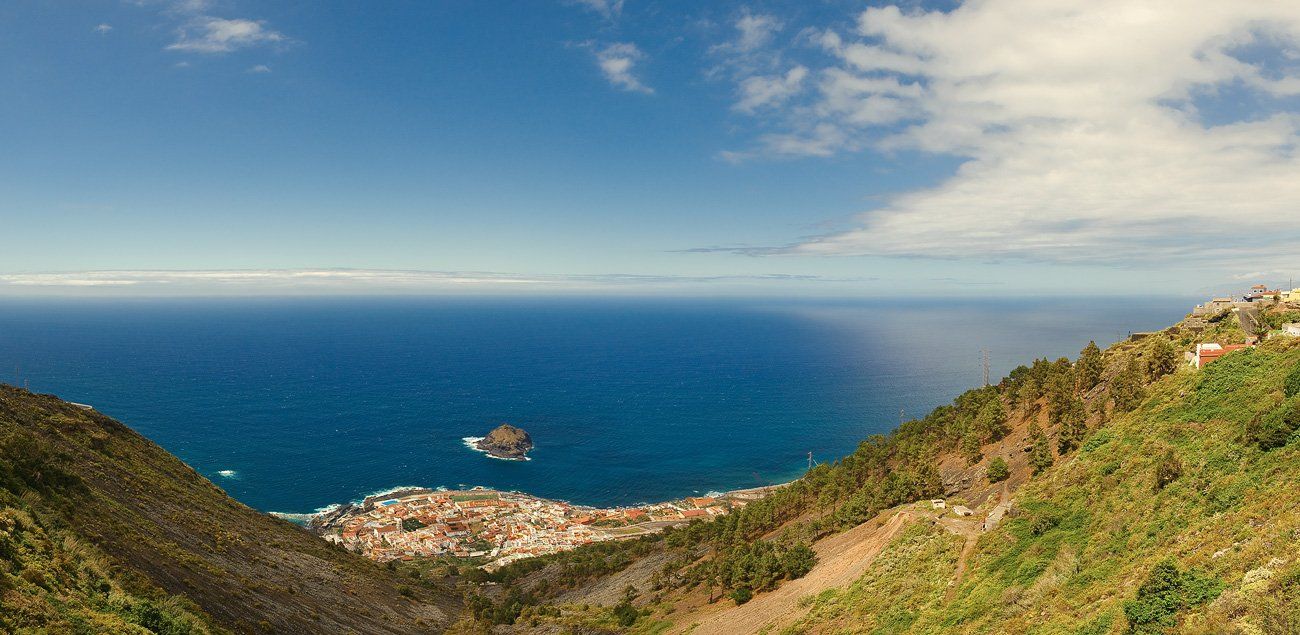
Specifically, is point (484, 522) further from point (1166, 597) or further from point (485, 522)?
point (1166, 597)

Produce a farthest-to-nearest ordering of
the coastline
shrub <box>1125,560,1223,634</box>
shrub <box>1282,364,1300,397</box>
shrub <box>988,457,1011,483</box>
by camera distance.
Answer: the coastline < shrub <box>988,457,1011,483</box> < shrub <box>1282,364,1300,397</box> < shrub <box>1125,560,1223,634</box>

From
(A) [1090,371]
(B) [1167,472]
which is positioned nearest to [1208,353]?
(A) [1090,371]

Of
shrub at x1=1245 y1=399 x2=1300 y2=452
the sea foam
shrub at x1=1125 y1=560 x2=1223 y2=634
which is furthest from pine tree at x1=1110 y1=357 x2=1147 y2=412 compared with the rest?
the sea foam

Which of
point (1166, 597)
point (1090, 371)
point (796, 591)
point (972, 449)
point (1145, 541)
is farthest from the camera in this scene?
point (1090, 371)

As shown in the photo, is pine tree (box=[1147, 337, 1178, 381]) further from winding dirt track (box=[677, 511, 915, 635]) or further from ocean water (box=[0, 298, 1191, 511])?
ocean water (box=[0, 298, 1191, 511])

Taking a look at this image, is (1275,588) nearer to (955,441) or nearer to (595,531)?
(955,441)

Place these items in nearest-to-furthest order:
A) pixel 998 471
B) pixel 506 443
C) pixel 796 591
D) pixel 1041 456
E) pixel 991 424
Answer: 1. pixel 796 591
2. pixel 1041 456
3. pixel 998 471
4. pixel 991 424
5. pixel 506 443

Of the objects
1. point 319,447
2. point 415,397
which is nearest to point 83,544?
point 319,447
